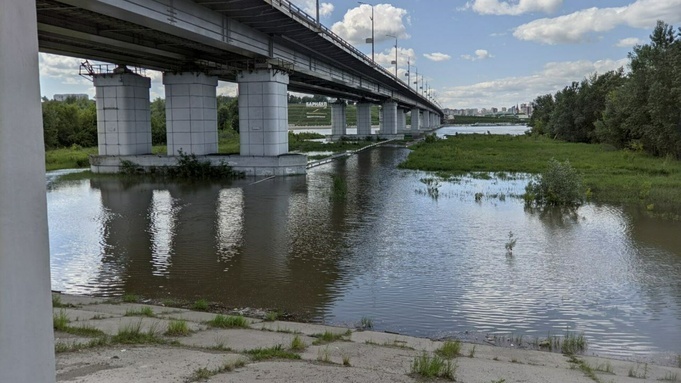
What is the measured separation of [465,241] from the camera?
17.0m

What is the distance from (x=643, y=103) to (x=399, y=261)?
41.3 metres

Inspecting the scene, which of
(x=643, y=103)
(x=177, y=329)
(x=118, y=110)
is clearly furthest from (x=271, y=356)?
(x=643, y=103)

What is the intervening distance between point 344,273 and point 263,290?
2219mm

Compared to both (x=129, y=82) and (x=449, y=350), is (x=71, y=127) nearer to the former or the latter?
(x=129, y=82)

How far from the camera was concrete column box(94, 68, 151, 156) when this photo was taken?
40.3 metres

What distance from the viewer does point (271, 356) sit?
279 inches

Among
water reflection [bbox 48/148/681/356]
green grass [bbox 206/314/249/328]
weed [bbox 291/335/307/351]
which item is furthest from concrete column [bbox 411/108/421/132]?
weed [bbox 291/335/307/351]

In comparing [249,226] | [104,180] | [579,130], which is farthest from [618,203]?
[579,130]

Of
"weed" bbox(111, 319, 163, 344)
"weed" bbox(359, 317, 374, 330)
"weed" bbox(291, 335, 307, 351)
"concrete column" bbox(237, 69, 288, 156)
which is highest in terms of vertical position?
"concrete column" bbox(237, 69, 288, 156)

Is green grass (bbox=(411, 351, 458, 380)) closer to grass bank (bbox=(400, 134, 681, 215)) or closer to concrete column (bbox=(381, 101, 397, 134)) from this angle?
grass bank (bbox=(400, 134, 681, 215))

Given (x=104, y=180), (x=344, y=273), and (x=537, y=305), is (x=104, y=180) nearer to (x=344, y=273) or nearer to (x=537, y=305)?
(x=344, y=273)

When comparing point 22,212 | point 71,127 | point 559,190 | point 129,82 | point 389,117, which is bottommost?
point 559,190

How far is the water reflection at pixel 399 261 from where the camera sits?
10445 mm

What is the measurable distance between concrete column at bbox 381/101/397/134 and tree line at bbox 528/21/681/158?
3129 centimetres
